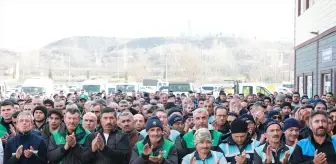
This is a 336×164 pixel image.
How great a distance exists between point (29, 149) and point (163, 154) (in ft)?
6.42

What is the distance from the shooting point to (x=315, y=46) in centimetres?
2852

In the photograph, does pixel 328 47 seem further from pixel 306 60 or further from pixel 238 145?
pixel 238 145

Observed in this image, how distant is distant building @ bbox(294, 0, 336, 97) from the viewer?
24.2 m

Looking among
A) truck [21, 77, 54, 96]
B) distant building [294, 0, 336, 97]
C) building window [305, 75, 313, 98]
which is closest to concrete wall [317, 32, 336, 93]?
distant building [294, 0, 336, 97]

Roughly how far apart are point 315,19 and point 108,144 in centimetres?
2206

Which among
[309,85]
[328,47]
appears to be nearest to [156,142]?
[328,47]

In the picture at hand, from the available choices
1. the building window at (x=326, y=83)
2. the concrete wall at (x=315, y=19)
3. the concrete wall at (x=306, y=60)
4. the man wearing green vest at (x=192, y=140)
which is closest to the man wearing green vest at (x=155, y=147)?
the man wearing green vest at (x=192, y=140)

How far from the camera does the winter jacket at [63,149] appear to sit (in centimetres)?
808

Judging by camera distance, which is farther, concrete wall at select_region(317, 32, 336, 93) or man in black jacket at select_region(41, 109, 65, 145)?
concrete wall at select_region(317, 32, 336, 93)

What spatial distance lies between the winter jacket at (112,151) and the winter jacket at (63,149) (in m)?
0.12

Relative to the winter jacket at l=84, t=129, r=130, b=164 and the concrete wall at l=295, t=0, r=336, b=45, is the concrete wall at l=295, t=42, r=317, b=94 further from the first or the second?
the winter jacket at l=84, t=129, r=130, b=164

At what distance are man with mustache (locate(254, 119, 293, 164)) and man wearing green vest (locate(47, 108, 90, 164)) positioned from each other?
2.46 meters

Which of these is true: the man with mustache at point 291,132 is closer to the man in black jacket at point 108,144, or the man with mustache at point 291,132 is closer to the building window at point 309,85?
the man in black jacket at point 108,144

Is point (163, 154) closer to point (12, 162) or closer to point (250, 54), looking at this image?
point (12, 162)
